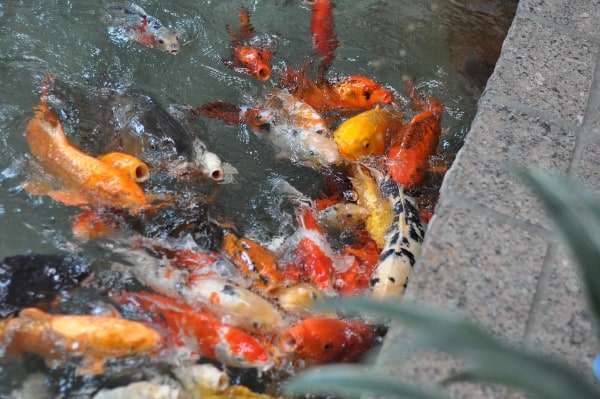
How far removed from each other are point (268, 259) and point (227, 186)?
2.29 feet

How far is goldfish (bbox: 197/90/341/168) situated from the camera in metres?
3.87

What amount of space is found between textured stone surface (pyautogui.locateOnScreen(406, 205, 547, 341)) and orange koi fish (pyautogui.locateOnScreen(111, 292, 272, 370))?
66 centimetres

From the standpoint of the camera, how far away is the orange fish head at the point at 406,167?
3762 millimetres

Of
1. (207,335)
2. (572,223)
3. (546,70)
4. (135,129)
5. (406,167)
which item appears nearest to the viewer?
(572,223)

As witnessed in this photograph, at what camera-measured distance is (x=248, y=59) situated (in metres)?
4.45

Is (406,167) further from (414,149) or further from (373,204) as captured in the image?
(373,204)

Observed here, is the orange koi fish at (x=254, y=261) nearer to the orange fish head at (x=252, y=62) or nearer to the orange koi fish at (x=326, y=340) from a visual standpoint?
the orange koi fish at (x=326, y=340)

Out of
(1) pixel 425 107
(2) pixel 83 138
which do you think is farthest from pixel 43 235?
(1) pixel 425 107

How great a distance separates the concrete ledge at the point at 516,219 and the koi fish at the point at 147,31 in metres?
2.15

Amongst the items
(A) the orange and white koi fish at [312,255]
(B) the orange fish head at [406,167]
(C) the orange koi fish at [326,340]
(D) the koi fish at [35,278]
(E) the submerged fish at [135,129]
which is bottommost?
(D) the koi fish at [35,278]

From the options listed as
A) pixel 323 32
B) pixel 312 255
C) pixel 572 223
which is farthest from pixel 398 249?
pixel 323 32

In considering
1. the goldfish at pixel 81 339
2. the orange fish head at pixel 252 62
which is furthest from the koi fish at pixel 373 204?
the goldfish at pixel 81 339

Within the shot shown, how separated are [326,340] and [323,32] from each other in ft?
9.41

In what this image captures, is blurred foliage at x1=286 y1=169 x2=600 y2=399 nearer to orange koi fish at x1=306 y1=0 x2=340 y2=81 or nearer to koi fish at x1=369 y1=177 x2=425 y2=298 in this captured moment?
koi fish at x1=369 y1=177 x2=425 y2=298
